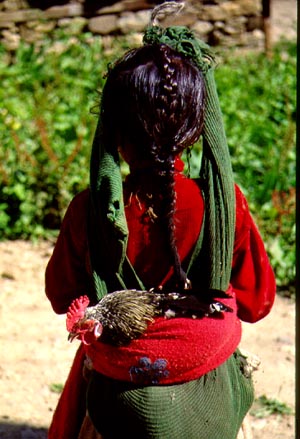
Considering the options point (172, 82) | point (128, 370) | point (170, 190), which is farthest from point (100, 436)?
point (172, 82)

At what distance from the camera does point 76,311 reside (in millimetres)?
2260

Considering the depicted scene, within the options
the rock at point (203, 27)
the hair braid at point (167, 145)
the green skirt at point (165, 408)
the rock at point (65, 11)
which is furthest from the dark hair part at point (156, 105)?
the rock at point (203, 27)

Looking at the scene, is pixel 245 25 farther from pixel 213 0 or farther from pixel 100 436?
pixel 100 436

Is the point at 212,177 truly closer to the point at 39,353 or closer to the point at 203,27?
the point at 39,353

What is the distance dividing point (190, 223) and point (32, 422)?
5.85ft

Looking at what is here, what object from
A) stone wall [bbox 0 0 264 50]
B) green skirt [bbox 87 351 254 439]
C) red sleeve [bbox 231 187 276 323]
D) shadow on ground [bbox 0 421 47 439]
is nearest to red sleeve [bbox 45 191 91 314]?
green skirt [bbox 87 351 254 439]

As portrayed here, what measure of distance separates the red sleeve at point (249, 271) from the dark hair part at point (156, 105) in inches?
9.8

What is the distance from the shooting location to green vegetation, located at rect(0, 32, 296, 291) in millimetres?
5289

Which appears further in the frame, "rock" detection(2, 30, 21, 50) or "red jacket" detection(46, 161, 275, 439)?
"rock" detection(2, 30, 21, 50)

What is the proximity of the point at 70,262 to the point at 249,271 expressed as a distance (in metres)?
0.47

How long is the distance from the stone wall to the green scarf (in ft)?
18.3

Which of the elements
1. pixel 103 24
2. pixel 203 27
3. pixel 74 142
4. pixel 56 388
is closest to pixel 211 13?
pixel 203 27

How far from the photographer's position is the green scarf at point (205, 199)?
7.08 ft

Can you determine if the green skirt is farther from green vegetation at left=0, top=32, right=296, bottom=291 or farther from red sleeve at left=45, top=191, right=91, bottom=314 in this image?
green vegetation at left=0, top=32, right=296, bottom=291
